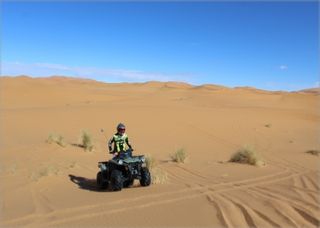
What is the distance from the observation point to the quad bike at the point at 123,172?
7.39 metres

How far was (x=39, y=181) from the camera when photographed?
8203 mm

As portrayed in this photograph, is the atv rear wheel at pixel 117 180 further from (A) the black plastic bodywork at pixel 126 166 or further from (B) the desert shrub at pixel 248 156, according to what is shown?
(B) the desert shrub at pixel 248 156

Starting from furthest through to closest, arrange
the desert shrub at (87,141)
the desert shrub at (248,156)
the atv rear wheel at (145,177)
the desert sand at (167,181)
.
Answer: the desert shrub at (87,141) < the desert shrub at (248,156) < the atv rear wheel at (145,177) < the desert sand at (167,181)

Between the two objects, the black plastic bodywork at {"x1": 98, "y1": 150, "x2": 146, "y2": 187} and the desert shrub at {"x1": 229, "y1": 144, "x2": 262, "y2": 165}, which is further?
the desert shrub at {"x1": 229, "y1": 144, "x2": 262, "y2": 165}

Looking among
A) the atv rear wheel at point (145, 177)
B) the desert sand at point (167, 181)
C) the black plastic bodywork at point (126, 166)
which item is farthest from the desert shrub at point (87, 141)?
the atv rear wheel at point (145, 177)

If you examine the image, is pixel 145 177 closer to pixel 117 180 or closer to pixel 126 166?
pixel 126 166

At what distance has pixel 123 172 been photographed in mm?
7738

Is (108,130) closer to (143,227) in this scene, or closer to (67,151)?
(67,151)

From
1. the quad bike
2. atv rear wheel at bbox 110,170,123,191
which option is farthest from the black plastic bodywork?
atv rear wheel at bbox 110,170,123,191

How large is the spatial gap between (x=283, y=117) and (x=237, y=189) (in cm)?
2224

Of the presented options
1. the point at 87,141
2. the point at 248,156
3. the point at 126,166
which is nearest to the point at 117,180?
the point at 126,166

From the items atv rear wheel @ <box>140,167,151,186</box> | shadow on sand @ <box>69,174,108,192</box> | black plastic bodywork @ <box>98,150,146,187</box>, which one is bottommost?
shadow on sand @ <box>69,174,108,192</box>

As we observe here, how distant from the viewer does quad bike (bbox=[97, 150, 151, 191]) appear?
7391 mm

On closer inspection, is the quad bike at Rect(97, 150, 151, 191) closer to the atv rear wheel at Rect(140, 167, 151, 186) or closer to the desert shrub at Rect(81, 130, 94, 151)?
the atv rear wheel at Rect(140, 167, 151, 186)
